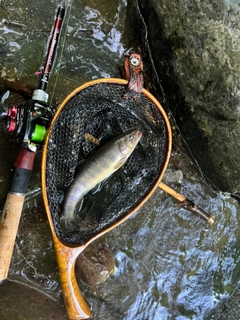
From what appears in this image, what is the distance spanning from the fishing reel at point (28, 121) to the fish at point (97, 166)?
492 mm

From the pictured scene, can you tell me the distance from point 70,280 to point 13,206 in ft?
2.10

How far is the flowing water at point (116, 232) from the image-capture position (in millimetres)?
2748

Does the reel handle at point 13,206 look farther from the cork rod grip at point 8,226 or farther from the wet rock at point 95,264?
the wet rock at point 95,264

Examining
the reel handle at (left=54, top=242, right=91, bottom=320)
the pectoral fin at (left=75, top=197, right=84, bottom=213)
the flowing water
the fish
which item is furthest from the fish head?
the reel handle at (left=54, top=242, right=91, bottom=320)

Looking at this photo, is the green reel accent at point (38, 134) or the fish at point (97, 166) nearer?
the green reel accent at point (38, 134)

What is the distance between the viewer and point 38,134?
7.49ft

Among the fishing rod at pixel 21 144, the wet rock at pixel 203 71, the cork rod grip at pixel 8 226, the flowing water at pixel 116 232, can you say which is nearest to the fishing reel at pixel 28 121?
the fishing rod at pixel 21 144

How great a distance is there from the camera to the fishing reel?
2264 mm

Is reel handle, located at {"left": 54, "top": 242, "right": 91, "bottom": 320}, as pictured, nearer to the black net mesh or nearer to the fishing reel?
the black net mesh

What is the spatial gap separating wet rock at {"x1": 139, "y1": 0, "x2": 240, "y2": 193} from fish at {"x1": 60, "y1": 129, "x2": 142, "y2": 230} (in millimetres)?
560

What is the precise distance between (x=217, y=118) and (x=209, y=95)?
0.20m

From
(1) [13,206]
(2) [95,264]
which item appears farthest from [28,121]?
(2) [95,264]

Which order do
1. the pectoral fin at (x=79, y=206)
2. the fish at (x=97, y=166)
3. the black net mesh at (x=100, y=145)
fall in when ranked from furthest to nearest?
the pectoral fin at (x=79, y=206) < the fish at (x=97, y=166) < the black net mesh at (x=100, y=145)

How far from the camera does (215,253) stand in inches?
136
